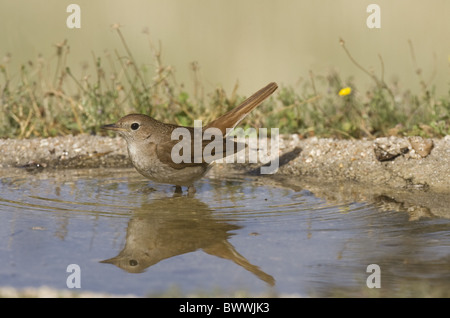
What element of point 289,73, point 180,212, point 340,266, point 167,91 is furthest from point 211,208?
point 289,73

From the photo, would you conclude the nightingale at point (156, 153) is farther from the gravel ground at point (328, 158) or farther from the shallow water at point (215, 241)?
the gravel ground at point (328, 158)

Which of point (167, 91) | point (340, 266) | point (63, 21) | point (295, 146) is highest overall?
point (63, 21)

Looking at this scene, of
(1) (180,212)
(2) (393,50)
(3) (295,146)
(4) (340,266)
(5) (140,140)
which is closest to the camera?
(4) (340,266)

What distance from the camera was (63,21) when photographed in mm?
13438

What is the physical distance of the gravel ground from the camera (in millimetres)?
6414

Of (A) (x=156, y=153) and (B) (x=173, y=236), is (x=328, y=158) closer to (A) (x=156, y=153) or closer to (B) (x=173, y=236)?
(A) (x=156, y=153)

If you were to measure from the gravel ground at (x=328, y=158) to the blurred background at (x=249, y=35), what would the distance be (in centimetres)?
451

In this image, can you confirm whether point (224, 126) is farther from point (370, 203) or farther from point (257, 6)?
point (257, 6)

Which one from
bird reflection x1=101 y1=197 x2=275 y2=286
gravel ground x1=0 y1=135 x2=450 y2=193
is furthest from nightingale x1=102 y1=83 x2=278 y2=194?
gravel ground x1=0 y1=135 x2=450 y2=193

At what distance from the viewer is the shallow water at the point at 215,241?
3.85 metres

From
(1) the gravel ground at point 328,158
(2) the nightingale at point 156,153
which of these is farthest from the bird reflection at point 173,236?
(1) the gravel ground at point 328,158

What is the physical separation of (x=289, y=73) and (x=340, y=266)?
336 inches

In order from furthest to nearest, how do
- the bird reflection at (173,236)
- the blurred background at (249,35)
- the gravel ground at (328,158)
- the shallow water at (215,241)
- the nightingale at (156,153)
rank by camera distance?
the blurred background at (249,35)
the gravel ground at (328,158)
the nightingale at (156,153)
the bird reflection at (173,236)
the shallow water at (215,241)

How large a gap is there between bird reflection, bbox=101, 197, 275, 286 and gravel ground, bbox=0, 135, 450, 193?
153 cm
